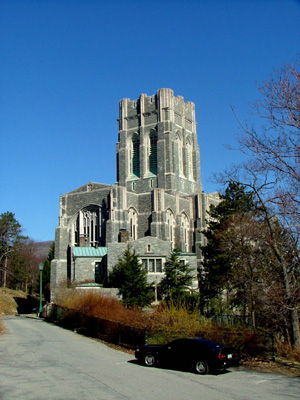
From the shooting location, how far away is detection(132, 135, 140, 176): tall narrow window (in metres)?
65.1

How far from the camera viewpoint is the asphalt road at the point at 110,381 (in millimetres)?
11219

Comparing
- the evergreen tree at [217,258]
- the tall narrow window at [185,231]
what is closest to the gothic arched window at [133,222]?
the tall narrow window at [185,231]

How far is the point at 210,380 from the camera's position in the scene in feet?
43.8

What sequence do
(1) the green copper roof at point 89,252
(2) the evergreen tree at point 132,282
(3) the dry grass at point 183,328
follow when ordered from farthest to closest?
(1) the green copper roof at point 89,252
(2) the evergreen tree at point 132,282
(3) the dry grass at point 183,328

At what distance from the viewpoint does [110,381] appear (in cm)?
1278

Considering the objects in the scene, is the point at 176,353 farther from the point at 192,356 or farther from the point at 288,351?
the point at 288,351

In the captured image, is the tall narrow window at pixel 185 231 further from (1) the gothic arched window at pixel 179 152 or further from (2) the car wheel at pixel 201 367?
(2) the car wheel at pixel 201 367

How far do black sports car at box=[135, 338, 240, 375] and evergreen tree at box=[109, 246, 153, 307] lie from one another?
61.0ft

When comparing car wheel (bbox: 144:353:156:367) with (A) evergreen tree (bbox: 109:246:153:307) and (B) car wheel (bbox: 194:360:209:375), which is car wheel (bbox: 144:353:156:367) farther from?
(A) evergreen tree (bbox: 109:246:153:307)

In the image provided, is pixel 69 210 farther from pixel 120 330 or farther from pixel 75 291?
pixel 120 330

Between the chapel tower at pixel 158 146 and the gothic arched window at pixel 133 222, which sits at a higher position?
the chapel tower at pixel 158 146

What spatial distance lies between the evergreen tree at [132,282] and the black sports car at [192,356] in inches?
732

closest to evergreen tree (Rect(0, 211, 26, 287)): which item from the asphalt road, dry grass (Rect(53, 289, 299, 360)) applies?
dry grass (Rect(53, 289, 299, 360))

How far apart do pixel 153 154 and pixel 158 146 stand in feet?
6.30
